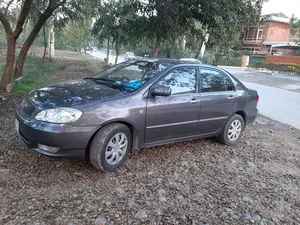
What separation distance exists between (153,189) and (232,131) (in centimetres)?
242

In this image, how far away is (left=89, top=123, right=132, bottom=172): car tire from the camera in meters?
3.28

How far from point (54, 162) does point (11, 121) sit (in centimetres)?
200

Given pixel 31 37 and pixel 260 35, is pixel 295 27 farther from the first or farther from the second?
pixel 31 37

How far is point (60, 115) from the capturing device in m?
3.10

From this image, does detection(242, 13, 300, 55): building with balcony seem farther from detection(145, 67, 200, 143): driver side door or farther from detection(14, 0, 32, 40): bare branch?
detection(145, 67, 200, 143): driver side door

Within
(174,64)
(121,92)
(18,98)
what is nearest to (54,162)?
(121,92)

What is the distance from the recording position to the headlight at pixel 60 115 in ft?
10.1

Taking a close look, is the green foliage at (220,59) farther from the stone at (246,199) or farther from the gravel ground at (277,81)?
the stone at (246,199)

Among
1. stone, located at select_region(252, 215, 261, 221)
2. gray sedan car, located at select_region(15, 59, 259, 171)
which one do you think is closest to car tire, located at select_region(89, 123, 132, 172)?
gray sedan car, located at select_region(15, 59, 259, 171)

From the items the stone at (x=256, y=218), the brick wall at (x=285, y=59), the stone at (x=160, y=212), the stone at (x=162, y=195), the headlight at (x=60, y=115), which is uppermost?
the brick wall at (x=285, y=59)

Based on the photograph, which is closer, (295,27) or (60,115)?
(60,115)

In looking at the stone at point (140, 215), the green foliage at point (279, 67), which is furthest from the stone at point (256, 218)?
the green foliage at point (279, 67)

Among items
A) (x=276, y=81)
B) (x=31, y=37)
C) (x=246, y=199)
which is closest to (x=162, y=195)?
(x=246, y=199)

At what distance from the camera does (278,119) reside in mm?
8258
